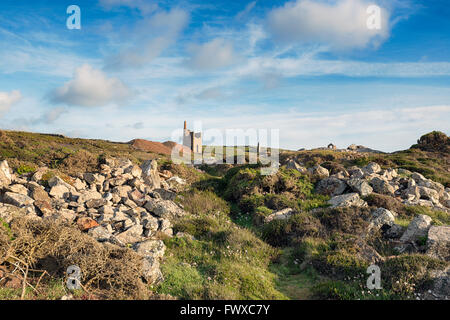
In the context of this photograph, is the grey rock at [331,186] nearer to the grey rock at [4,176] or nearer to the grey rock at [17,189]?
the grey rock at [17,189]

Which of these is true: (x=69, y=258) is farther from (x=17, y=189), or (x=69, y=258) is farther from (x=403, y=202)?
(x=403, y=202)

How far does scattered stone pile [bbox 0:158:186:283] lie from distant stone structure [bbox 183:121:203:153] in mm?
25515

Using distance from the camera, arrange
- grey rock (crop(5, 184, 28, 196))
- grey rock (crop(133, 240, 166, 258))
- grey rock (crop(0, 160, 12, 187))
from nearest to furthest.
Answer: grey rock (crop(133, 240, 166, 258)), grey rock (crop(5, 184, 28, 196)), grey rock (crop(0, 160, 12, 187))

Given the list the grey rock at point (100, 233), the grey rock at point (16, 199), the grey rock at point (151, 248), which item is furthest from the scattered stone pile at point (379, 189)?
the grey rock at point (16, 199)

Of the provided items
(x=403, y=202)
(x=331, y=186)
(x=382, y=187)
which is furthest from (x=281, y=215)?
(x=403, y=202)

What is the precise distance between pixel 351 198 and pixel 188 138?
31.0m

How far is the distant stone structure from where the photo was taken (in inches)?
1574

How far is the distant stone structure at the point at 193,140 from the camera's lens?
40.0 meters

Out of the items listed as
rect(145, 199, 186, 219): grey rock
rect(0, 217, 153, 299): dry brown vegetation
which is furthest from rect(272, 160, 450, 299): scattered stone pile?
rect(0, 217, 153, 299): dry brown vegetation

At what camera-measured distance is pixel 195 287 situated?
5953 millimetres

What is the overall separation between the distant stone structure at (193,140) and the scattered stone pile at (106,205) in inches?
1005

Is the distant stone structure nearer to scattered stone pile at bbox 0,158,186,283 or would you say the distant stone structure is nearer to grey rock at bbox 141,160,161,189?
grey rock at bbox 141,160,161,189

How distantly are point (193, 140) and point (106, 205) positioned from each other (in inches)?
1181
